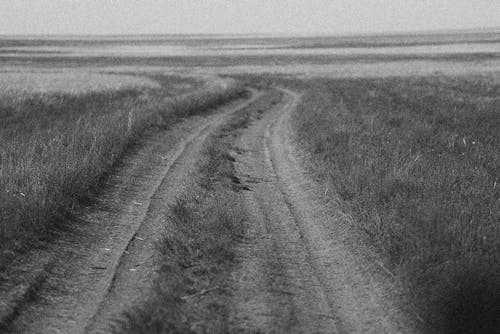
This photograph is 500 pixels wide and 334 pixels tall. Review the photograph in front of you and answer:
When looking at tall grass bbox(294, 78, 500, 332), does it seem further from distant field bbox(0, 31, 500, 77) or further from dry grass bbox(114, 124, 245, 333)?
distant field bbox(0, 31, 500, 77)

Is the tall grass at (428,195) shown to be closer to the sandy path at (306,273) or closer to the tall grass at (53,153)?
the sandy path at (306,273)

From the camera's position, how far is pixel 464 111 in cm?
1905

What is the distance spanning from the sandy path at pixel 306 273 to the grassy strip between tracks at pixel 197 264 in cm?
18

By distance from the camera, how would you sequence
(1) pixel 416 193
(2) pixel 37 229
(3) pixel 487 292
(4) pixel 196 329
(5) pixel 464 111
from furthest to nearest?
(5) pixel 464 111 < (1) pixel 416 193 < (2) pixel 37 229 < (3) pixel 487 292 < (4) pixel 196 329

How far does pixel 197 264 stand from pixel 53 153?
17.3ft

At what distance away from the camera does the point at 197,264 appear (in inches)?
227

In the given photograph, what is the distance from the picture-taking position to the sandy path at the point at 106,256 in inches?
188

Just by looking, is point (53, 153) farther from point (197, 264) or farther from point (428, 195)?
point (428, 195)

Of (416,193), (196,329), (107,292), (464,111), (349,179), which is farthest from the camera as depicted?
(464,111)

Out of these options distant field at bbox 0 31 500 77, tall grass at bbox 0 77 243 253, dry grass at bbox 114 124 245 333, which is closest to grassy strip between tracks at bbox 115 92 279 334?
dry grass at bbox 114 124 245 333

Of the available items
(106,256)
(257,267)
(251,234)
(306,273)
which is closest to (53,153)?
(106,256)

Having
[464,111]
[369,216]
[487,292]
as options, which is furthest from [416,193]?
[464,111]

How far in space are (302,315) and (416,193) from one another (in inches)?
135

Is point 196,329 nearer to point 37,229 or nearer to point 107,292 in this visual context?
point 107,292
